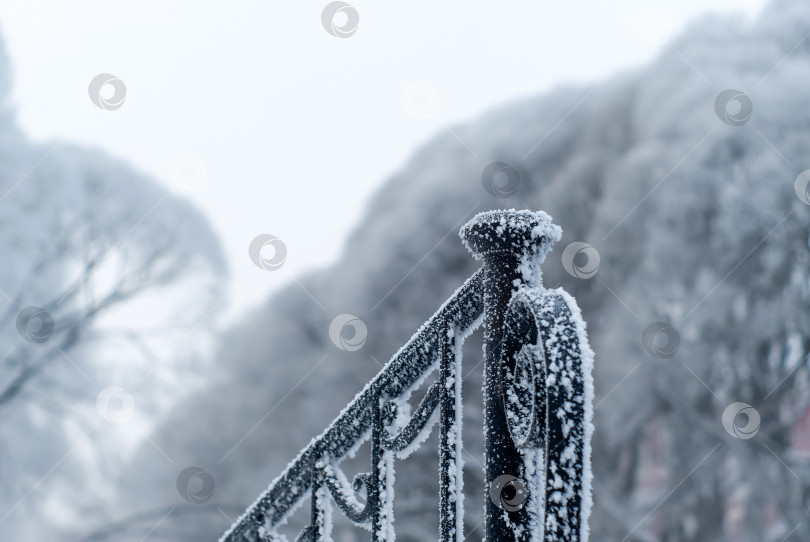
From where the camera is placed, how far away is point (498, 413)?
1068 millimetres

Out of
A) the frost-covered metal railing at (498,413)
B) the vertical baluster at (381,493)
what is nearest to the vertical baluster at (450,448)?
the frost-covered metal railing at (498,413)

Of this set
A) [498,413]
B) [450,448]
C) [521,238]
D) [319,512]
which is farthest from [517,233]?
[319,512]

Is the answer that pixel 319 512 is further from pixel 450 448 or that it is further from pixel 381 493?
pixel 450 448

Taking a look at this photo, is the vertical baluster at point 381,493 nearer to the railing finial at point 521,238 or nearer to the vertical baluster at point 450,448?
the vertical baluster at point 450,448

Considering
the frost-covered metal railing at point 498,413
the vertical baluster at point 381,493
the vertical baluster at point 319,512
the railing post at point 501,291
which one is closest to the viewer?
the frost-covered metal railing at point 498,413

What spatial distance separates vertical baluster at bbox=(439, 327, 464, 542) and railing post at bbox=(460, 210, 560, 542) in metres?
0.07

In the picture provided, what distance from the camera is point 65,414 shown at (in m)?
8.05

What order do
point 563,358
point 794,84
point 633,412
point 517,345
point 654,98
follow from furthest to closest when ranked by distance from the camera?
point 654,98 < point 633,412 < point 794,84 < point 517,345 < point 563,358

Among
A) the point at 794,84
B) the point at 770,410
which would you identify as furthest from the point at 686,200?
the point at 770,410

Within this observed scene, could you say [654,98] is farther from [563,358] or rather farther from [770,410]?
[563,358]

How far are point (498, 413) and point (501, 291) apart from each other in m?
0.21

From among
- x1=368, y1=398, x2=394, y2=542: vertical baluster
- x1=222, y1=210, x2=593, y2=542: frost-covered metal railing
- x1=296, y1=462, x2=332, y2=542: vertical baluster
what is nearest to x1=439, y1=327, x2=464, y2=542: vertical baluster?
x1=222, y1=210, x2=593, y2=542: frost-covered metal railing

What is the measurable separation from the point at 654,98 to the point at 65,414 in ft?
31.8

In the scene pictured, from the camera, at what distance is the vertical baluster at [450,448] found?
1.13 metres
